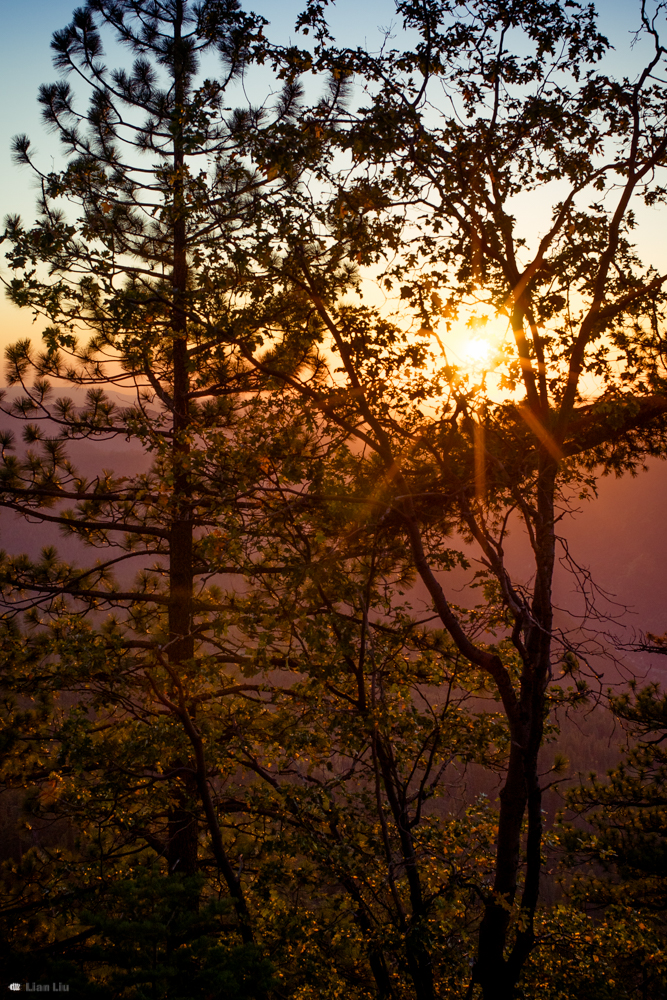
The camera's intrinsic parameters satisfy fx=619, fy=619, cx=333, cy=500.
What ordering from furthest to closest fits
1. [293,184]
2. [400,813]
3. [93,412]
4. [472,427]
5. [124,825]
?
[93,412], [124,825], [472,427], [293,184], [400,813]

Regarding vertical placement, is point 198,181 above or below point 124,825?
above

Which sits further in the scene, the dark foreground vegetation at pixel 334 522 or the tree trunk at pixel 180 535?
the tree trunk at pixel 180 535

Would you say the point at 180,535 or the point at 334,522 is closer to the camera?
the point at 334,522

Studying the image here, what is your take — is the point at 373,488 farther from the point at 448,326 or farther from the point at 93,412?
the point at 93,412

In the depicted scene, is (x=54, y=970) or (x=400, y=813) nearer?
(x=54, y=970)

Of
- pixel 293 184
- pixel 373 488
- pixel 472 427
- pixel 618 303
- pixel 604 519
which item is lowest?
pixel 604 519

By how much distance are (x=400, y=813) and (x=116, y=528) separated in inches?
216

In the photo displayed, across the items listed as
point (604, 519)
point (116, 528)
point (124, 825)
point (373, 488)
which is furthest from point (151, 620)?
point (604, 519)

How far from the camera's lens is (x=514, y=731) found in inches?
226

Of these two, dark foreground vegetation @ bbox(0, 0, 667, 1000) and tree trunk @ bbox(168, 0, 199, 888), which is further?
tree trunk @ bbox(168, 0, 199, 888)

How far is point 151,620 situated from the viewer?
8.98 meters

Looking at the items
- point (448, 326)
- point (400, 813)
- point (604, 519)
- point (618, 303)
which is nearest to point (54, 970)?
point (400, 813)

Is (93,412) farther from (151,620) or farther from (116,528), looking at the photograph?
(151,620)

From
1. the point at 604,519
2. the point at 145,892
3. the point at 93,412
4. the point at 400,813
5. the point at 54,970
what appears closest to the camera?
the point at 54,970
